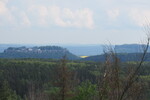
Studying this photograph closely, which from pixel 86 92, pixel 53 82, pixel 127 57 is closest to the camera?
pixel 86 92

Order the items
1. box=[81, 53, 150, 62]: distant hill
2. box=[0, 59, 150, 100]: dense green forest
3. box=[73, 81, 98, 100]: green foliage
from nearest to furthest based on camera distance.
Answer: box=[81, 53, 150, 62]: distant hill < box=[0, 59, 150, 100]: dense green forest < box=[73, 81, 98, 100]: green foliage

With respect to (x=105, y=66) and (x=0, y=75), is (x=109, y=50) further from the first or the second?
(x=0, y=75)

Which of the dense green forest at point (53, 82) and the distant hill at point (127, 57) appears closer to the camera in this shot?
the distant hill at point (127, 57)

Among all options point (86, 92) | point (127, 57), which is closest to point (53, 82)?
point (86, 92)

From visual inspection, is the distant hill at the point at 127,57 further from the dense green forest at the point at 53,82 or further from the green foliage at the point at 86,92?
the green foliage at the point at 86,92

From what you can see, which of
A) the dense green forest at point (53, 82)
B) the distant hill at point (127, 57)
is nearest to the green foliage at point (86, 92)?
the dense green forest at point (53, 82)

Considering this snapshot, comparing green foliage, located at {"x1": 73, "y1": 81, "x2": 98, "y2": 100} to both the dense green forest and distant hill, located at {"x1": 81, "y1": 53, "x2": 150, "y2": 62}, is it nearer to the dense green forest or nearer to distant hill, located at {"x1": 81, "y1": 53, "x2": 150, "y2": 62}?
the dense green forest

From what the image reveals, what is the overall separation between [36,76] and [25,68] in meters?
9.70

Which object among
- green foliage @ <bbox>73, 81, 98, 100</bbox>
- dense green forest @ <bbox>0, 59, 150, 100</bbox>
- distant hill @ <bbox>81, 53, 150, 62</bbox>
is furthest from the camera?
green foliage @ <bbox>73, 81, 98, 100</bbox>

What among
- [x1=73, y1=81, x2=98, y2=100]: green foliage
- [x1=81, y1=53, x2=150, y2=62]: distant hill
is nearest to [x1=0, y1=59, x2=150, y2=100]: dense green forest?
[x1=73, y1=81, x2=98, y2=100]: green foliage

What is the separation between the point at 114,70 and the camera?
24.7ft

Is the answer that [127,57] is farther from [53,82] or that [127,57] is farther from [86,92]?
[86,92]

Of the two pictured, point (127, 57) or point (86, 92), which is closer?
point (86, 92)

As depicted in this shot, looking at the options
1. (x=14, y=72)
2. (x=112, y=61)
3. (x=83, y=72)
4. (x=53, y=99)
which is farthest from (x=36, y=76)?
(x=112, y=61)
